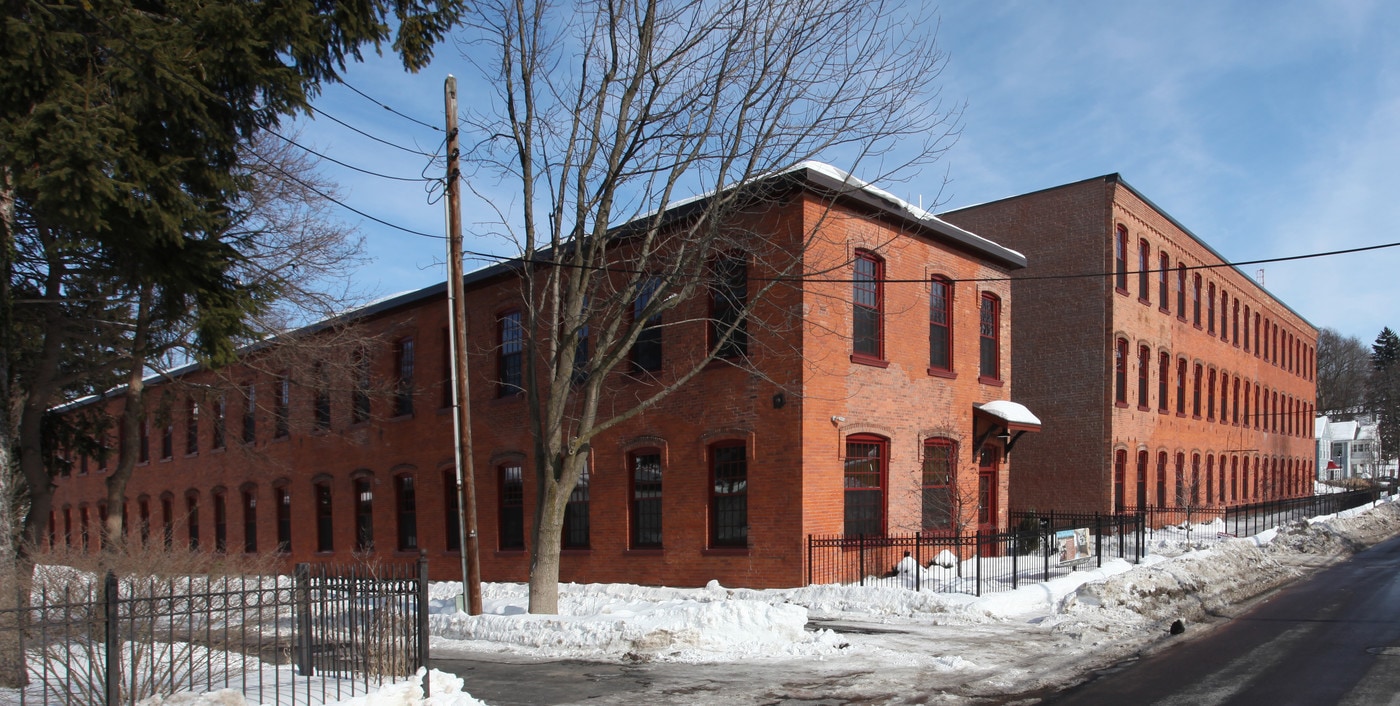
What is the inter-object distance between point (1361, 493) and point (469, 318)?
3863 cm

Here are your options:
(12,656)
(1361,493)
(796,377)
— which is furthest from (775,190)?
(1361,493)

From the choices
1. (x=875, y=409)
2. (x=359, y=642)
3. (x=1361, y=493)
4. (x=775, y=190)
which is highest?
(x=775, y=190)

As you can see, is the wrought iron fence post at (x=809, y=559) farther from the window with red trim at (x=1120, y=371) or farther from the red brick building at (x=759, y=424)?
the window with red trim at (x=1120, y=371)

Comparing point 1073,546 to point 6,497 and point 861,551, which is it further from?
point 6,497

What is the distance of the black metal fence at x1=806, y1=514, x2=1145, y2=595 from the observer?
17.9 m

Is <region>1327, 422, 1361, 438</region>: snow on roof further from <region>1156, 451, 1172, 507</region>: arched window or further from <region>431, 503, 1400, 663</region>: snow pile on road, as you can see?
<region>431, 503, 1400, 663</region>: snow pile on road

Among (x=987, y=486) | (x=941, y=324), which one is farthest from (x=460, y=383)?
(x=987, y=486)

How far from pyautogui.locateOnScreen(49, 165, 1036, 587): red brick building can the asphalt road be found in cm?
663

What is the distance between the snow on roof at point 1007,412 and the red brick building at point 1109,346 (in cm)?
403

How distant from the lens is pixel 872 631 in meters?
14.4

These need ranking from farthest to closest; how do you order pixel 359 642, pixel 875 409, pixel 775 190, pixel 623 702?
pixel 875 409 → pixel 775 190 → pixel 623 702 → pixel 359 642

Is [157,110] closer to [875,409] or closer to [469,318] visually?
[875,409]

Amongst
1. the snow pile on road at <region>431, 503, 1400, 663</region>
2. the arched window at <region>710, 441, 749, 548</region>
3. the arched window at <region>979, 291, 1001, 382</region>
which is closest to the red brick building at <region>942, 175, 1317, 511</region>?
the arched window at <region>979, 291, 1001, 382</region>

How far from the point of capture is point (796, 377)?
720 inches
